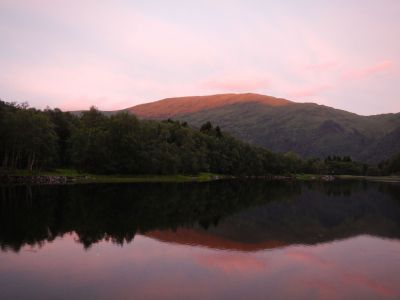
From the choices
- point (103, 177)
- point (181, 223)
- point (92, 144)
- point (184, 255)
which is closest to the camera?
point (184, 255)

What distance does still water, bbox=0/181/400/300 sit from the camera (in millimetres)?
19594

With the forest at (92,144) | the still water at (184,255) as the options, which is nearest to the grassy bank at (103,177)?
the forest at (92,144)

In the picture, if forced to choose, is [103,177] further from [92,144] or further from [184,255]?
[184,255]

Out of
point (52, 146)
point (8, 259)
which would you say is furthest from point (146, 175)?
point (8, 259)

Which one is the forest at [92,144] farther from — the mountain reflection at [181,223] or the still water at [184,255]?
the still water at [184,255]

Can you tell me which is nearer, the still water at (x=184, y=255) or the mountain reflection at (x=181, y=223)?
the still water at (x=184, y=255)

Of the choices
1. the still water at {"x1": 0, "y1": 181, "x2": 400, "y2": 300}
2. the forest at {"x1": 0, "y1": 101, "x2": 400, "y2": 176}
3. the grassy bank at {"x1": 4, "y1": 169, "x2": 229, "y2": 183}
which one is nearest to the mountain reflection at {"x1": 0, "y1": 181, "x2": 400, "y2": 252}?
the still water at {"x1": 0, "y1": 181, "x2": 400, "y2": 300}

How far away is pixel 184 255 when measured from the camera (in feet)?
88.2

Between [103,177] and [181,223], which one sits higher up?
[103,177]

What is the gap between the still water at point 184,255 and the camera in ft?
64.3

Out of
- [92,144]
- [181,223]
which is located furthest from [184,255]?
[92,144]

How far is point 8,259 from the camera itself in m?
23.0

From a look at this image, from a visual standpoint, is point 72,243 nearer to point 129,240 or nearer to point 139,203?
point 129,240

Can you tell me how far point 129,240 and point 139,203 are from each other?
23430 millimetres
